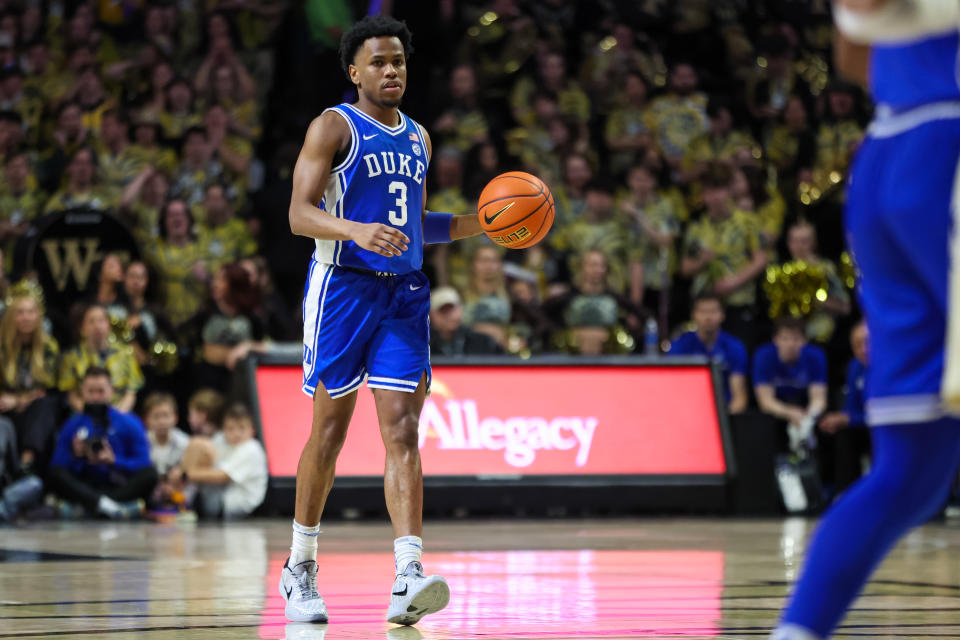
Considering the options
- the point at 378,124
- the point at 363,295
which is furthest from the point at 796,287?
the point at 363,295

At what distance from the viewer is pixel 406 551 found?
15.0 feet

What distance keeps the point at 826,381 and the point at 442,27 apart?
5827 millimetres

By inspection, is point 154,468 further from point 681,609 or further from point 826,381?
point 681,609

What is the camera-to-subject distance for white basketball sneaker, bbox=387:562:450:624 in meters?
4.39

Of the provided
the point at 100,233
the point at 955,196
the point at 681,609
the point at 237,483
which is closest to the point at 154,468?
the point at 237,483

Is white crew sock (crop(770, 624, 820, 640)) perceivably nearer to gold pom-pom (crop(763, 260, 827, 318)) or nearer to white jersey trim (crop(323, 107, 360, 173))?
white jersey trim (crop(323, 107, 360, 173))

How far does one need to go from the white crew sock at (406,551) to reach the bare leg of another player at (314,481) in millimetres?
368

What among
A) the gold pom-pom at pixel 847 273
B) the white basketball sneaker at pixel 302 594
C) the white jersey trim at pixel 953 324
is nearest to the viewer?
the white jersey trim at pixel 953 324

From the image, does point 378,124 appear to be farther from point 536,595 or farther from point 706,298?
point 706,298

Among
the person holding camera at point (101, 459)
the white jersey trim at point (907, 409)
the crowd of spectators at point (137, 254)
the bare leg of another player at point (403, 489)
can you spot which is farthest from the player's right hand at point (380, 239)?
the person holding camera at point (101, 459)

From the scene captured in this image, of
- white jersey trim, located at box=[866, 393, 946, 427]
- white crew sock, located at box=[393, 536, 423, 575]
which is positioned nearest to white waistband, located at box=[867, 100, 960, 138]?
white jersey trim, located at box=[866, 393, 946, 427]

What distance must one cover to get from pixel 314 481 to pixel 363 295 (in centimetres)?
68

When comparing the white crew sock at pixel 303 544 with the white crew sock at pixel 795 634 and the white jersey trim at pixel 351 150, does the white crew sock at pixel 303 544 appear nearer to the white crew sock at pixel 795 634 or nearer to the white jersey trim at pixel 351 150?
the white jersey trim at pixel 351 150

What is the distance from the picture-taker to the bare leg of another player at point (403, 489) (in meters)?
4.48
